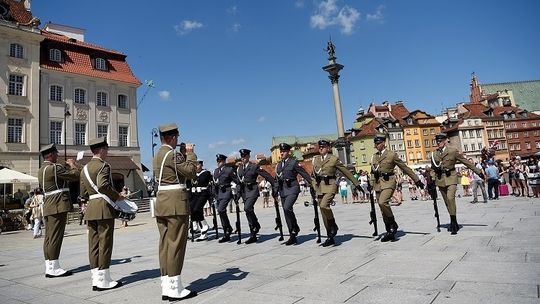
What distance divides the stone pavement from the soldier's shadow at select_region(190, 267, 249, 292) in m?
0.02

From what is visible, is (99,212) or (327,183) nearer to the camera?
(99,212)

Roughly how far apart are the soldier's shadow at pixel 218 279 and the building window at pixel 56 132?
30.9 m

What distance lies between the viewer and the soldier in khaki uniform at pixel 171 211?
4.53m

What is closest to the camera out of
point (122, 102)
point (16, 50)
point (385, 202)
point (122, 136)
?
point (385, 202)

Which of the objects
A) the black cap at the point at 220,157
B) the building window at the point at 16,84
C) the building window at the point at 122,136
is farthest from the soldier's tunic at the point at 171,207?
the building window at the point at 122,136

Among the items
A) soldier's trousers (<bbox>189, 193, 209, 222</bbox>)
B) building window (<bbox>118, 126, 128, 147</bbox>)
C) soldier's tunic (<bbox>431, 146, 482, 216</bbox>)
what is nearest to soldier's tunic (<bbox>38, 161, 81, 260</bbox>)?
soldier's trousers (<bbox>189, 193, 209, 222</bbox>)

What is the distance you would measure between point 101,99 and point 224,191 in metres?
29.5

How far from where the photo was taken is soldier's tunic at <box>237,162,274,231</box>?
905cm

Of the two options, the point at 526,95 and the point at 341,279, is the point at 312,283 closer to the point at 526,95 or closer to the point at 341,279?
the point at 341,279

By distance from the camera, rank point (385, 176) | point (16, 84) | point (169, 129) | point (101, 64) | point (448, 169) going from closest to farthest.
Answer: point (169, 129) → point (385, 176) → point (448, 169) → point (16, 84) → point (101, 64)

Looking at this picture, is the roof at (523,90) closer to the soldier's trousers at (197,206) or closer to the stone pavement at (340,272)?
the stone pavement at (340,272)

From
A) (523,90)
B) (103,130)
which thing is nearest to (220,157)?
(103,130)

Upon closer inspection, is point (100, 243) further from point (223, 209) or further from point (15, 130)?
point (15, 130)

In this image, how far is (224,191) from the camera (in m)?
9.74
